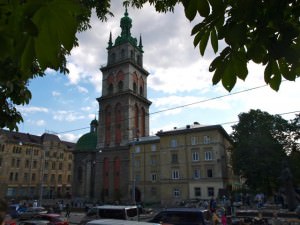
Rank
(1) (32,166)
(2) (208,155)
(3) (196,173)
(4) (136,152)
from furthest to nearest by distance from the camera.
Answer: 1. (1) (32,166)
2. (4) (136,152)
3. (3) (196,173)
4. (2) (208,155)

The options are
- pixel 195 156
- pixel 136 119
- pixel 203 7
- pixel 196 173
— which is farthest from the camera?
pixel 136 119

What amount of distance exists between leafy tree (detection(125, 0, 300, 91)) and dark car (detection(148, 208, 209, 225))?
16.8 meters

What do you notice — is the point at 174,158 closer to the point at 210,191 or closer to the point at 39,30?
the point at 210,191

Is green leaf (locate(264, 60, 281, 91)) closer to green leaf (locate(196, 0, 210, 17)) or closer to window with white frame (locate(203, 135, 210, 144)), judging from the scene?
green leaf (locate(196, 0, 210, 17))

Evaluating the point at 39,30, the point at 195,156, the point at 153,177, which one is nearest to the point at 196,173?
the point at 195,156

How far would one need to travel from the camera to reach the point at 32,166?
247ft

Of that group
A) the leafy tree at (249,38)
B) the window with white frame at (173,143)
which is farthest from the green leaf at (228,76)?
the window with white frame at (173,143)

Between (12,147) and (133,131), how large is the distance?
33.4 meters

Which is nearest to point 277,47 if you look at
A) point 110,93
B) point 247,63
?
point 247,63

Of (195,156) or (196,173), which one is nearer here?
(196,173)

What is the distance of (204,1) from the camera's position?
78.7 inches

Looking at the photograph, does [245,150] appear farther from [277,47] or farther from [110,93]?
[277,47]

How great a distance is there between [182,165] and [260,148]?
1586 centimetres

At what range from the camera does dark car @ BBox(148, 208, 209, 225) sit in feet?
57.5
